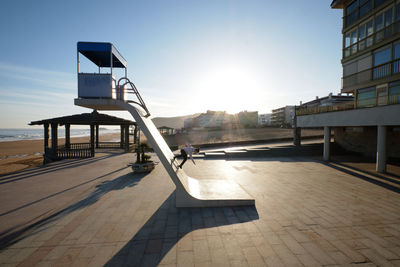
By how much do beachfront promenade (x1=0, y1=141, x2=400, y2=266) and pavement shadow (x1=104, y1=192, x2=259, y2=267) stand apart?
3cm

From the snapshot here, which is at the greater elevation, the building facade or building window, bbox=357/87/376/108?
the building facade

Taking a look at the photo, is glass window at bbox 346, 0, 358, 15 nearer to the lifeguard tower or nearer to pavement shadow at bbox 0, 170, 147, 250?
the lifeguard tower

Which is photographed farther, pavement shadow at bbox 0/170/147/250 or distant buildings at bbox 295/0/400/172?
distant buildings at bbox 295/0/400/172

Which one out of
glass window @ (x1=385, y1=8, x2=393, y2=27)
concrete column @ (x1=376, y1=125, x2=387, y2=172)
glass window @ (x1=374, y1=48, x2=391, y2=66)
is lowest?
concrete column @ (x1=376, y1=125, x2=387, y2=172)

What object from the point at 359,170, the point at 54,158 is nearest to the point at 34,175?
the point at 54,158

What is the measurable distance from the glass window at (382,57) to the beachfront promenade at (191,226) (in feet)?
36.8

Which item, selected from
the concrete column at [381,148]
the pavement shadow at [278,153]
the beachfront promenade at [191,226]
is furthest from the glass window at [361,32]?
the beachfront promenade at [191,226]

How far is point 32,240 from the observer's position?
14.3ft

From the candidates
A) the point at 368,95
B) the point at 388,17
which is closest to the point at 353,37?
the point at 388,17

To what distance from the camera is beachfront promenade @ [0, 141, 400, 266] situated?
377cm

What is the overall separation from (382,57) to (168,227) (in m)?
19.7

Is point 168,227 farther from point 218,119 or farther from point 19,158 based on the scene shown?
point 218,119

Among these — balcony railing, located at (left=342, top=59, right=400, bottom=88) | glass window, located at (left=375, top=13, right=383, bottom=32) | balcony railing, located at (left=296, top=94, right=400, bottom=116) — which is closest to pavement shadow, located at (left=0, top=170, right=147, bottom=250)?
balcony railing, located at (left=296, top=94, right=400, bottom=116)

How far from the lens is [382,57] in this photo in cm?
1332
